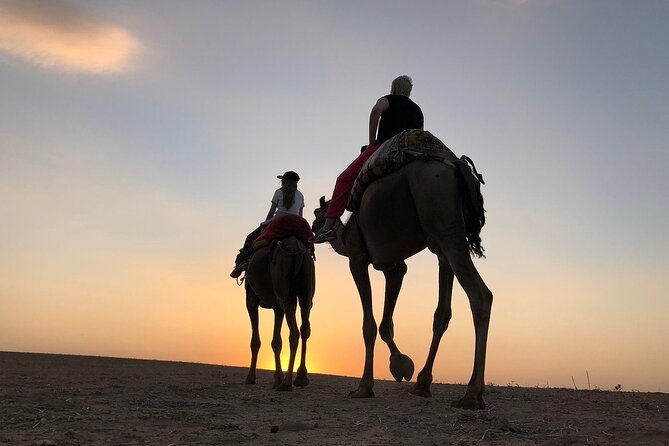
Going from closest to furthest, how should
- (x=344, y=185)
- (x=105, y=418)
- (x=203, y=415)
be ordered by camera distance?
(x=105, y=418), (x=203, y=415), (x=344, y=185)

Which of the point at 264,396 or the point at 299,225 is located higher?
the point at 299,225

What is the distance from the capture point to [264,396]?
8977mm

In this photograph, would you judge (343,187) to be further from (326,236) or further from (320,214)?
(320,214)

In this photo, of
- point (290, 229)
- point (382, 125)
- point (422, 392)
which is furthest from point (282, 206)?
point (422, 392)

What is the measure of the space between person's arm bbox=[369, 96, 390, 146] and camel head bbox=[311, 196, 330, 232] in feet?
5.55

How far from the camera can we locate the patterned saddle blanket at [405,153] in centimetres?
744

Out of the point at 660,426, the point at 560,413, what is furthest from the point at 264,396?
the point at 660,426

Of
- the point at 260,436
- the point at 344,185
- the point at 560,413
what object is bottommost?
the point at 260,436

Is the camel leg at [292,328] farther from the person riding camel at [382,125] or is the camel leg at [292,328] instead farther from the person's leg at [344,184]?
the person's leg at [344,184]

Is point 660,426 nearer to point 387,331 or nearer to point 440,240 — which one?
point 440,240

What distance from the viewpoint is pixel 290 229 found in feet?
35.6

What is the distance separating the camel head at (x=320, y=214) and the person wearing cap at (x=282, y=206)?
4.29ft

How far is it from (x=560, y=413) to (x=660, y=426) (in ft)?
3.71

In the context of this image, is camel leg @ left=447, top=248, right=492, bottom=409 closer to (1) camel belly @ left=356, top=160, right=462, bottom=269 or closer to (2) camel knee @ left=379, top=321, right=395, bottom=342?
(1) camel belly @ left=356, top=160, right=462, bottom=269
